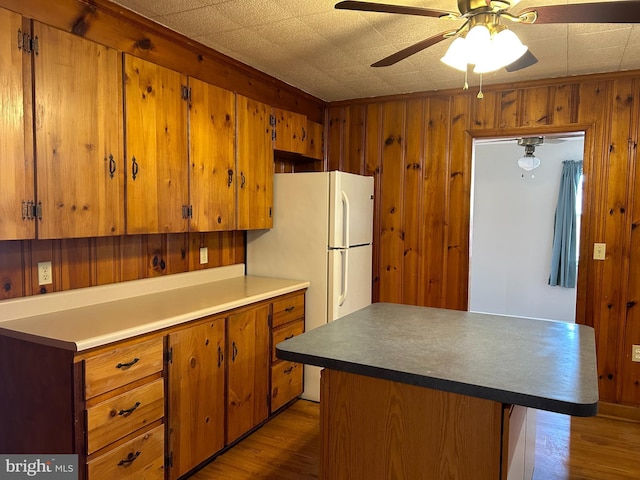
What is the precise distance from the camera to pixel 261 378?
9.68 ft

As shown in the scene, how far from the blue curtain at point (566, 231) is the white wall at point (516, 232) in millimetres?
100

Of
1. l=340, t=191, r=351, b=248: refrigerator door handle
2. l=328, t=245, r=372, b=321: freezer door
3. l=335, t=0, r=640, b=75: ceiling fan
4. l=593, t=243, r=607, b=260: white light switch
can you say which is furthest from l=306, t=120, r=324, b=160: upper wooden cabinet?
l=593, t=243, r=607, b=260: white light switch

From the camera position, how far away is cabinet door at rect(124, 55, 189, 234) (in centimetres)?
232

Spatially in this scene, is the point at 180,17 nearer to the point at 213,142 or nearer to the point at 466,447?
the point at 213,142

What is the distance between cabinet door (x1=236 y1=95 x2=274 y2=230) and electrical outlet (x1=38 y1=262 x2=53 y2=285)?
1.18 m

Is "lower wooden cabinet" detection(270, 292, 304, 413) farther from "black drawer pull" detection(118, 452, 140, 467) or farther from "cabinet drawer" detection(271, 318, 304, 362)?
"black drawer pull" detection(118, 452, 140, 467)

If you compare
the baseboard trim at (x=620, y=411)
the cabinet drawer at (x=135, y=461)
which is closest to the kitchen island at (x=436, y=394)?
the cabinet drawer at (x=135, y=461)

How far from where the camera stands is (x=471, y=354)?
171cm

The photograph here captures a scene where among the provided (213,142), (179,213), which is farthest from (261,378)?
(213,142)

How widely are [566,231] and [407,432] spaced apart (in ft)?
16.2

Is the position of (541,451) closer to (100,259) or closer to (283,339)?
(283,339)

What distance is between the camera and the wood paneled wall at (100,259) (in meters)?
2.09

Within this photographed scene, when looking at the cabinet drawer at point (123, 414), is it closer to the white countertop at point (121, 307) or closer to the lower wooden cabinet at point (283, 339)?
the white countertop at point (121, 307)

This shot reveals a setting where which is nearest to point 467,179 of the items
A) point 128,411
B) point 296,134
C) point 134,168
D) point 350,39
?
point 296,134
